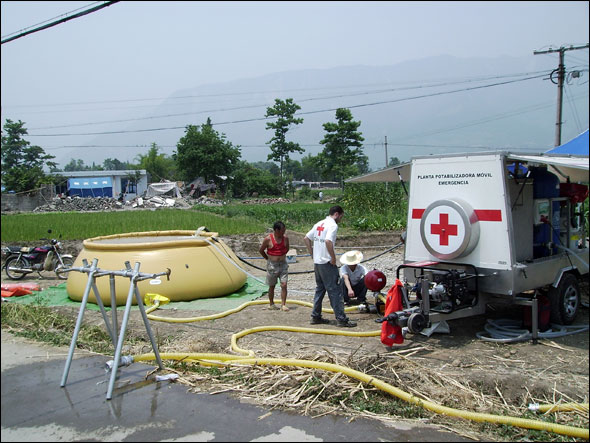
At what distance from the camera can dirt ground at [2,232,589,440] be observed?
5.34 m

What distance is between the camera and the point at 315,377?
5410 millimetres

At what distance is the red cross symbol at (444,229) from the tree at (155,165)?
76772 mm

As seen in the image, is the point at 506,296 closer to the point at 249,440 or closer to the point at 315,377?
the point at 315,377

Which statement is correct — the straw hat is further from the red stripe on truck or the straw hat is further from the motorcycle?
the motorcycle

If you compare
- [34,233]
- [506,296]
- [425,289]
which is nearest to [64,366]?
[425,289]

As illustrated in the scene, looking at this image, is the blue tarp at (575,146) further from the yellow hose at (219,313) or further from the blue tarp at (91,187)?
the blue tarp at (91,187)

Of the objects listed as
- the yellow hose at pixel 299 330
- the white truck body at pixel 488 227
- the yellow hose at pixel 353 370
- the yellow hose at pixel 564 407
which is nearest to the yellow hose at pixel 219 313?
the yellow hose at pixel 299 330

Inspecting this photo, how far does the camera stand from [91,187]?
52.7 meters

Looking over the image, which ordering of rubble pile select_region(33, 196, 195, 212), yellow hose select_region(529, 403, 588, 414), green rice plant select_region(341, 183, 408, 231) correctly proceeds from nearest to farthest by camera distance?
yellow hose select_region(529, 403, 588, 414), green rice plant select_region(341, 183, 408, 231), rubble pile select_region(33, 196, 195, 212)

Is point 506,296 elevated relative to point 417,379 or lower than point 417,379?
elevated

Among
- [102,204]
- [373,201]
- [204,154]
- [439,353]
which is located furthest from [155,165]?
[439,353]

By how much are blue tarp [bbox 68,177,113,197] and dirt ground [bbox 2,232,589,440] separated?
40.7m

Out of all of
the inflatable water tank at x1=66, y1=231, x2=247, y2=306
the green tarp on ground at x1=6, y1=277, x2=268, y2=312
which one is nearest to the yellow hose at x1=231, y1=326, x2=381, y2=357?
the green tarp on ground at x1=6, y1=277, x2=268, y2=312

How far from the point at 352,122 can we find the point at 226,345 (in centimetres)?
4737
